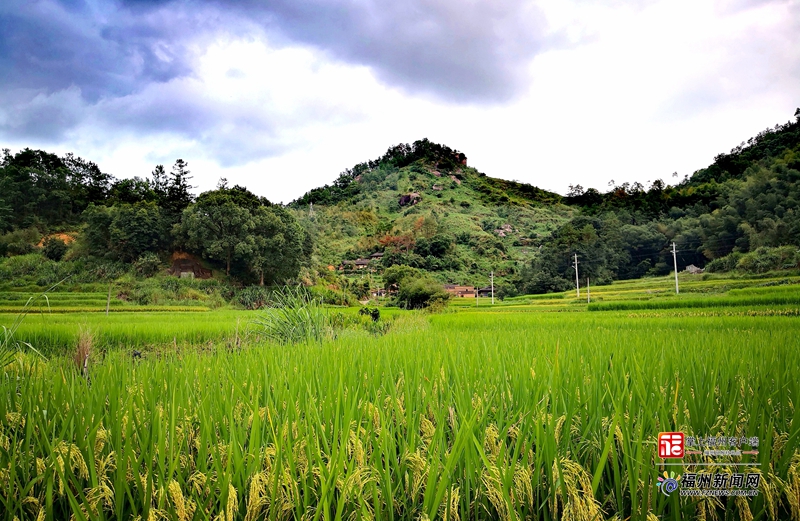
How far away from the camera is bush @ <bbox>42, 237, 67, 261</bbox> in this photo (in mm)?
10445

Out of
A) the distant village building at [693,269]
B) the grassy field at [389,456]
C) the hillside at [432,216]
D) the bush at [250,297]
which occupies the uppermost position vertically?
the hillside at [432,216]

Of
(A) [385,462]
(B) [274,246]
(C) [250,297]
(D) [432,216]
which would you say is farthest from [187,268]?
(D) [432,216]

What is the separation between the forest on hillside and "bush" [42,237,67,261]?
0.05 meters

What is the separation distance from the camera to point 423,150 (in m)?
57.9

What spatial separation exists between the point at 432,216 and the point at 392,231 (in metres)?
5.47

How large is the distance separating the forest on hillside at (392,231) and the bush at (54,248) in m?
0.05

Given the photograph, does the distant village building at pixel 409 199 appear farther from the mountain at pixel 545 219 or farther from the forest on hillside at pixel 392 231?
the forest on hillside at pixel 392 231

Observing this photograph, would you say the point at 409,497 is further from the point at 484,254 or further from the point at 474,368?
the point at 484,254

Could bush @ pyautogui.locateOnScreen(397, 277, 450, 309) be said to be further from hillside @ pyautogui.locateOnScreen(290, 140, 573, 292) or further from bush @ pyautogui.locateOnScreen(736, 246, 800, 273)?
bush @ pyautogui.locateOnScreen(736, 246, 800, 273)

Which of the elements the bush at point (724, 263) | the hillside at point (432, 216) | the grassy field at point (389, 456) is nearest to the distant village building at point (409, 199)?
the hillside at point (432, 216)

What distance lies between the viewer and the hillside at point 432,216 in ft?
110

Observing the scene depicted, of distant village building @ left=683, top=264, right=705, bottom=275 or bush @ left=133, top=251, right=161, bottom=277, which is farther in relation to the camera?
distant village building @ left=683, top=264, right=705, bottom=275

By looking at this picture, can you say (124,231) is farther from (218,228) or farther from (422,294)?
(422,294)

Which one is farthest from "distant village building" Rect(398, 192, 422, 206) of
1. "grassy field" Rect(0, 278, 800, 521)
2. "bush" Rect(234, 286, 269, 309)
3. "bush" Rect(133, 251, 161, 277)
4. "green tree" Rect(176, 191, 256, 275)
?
"grassy field" Rect(0, 278, 800, 521)
